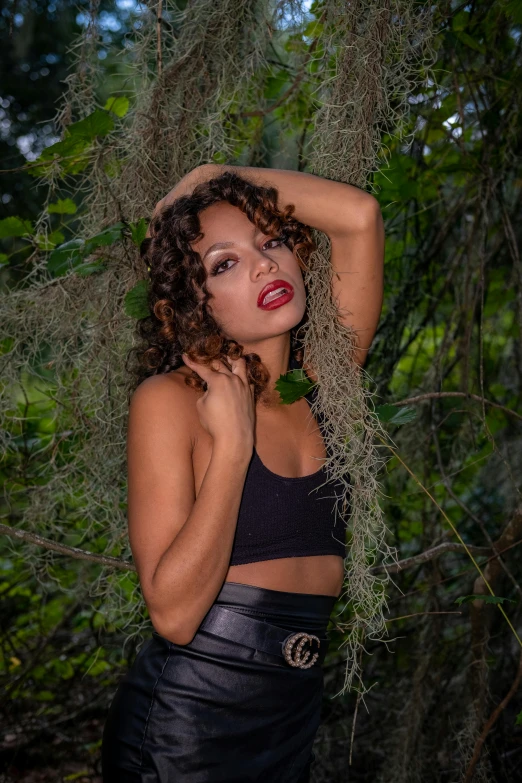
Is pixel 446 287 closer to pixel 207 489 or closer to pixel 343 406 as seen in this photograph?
pixel 343 406

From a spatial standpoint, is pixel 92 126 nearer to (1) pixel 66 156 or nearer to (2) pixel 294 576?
(1) pixel 66 156

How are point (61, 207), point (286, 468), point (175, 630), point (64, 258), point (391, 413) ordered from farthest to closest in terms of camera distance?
point (61, 207), point (64, 258), point (286, 468), point (391, 413), point (175, 630)

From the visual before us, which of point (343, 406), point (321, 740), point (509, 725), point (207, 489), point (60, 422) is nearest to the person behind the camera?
point (207, 489)

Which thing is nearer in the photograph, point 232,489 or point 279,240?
point 232,489

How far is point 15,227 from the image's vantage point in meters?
1.82

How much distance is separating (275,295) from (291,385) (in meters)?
0.18

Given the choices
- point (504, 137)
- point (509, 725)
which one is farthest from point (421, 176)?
point (509, 725)

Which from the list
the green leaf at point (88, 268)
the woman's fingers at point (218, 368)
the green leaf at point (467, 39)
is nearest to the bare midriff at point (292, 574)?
the woman's fingers at point (218, 368)

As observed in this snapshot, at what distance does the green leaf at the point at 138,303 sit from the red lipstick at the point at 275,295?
0.34 metres

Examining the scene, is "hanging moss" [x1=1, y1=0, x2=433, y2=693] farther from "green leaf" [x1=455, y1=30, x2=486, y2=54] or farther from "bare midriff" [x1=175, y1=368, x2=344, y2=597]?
"green leaf" [x1=455, y1=30, x2=486, y2=54]

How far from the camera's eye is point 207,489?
127 centimetres

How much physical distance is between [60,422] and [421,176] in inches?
53.4

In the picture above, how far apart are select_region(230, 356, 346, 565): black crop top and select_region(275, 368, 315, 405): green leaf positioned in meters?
0.13

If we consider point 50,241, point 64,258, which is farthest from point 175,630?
point 50,241
